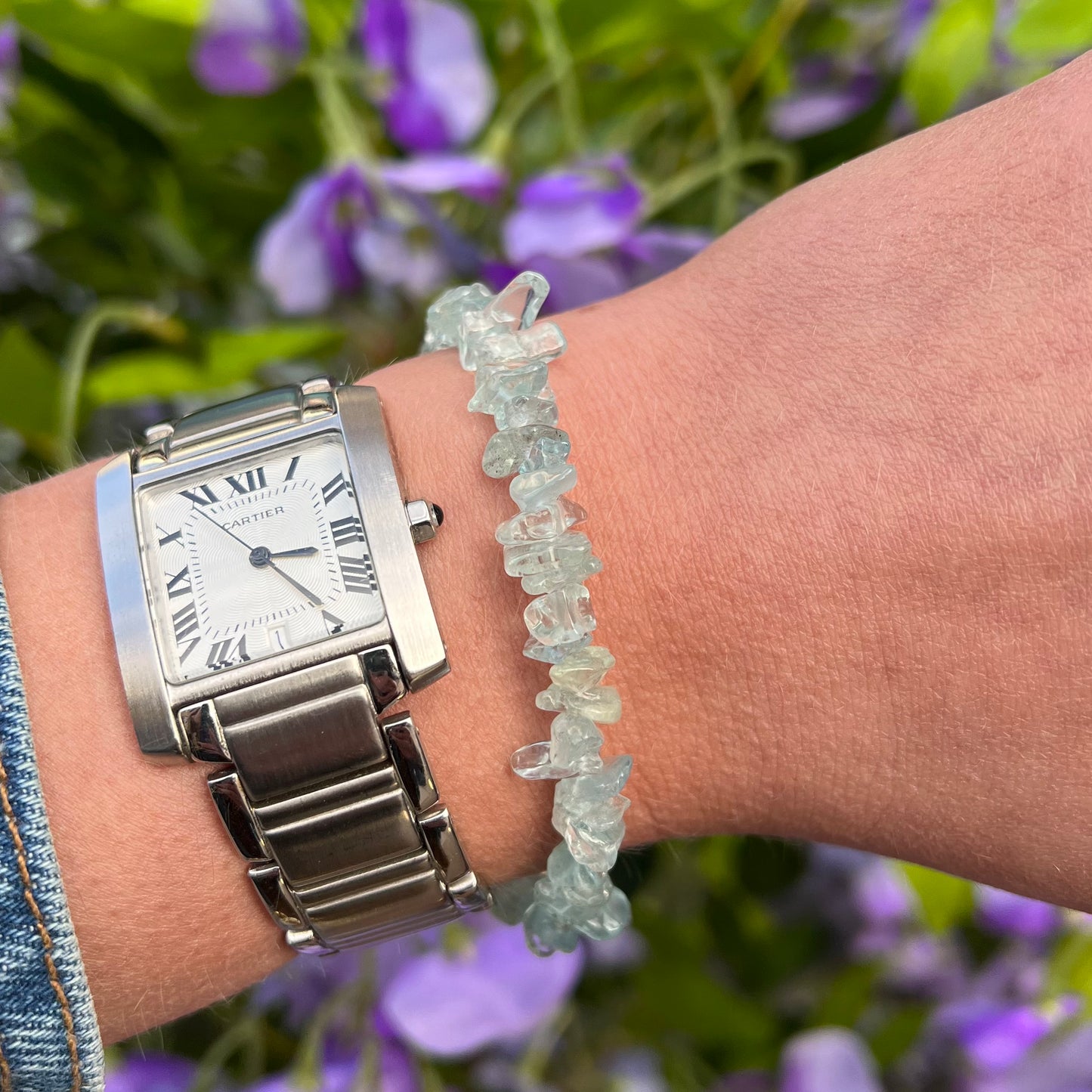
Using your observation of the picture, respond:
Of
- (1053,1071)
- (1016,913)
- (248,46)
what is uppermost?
(248,46)

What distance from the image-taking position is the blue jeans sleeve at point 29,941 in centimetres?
55

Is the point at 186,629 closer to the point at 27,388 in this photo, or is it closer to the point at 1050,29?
the point at 27,388

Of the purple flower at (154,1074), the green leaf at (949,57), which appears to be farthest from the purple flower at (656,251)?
the purple flower at (154,1074)

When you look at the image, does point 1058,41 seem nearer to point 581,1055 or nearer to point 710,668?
point 710,668

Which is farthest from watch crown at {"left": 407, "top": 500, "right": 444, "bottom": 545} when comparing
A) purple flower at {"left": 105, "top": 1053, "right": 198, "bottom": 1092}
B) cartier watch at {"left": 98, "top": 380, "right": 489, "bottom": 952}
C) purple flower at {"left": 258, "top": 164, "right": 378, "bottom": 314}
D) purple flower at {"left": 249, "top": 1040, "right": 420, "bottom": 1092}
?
purple flower at {"left": 105, "top": 1053, "right": 198, "bottom": 1092}

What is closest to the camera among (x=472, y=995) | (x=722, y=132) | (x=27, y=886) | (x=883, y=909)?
(x=27, y=886)

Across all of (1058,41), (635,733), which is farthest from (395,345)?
(1058,41)

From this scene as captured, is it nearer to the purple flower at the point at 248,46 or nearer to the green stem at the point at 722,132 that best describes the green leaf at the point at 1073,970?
the green stem at the point at 722,132

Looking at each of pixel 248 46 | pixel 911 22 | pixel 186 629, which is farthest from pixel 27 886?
pixel 911 22

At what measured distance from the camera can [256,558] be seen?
60cm

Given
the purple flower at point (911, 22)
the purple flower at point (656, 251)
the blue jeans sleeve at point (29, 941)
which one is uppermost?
the purple flower at point (911, 22)

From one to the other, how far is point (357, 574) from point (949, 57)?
0.64 metres

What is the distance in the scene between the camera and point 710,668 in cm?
64

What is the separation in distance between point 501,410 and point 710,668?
0.69 ft
